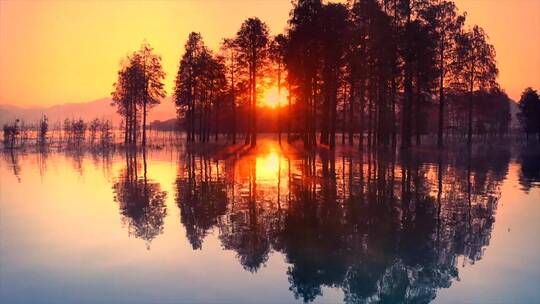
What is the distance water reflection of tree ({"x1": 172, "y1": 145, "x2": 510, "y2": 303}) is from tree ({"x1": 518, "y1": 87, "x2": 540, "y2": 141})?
70676 mm

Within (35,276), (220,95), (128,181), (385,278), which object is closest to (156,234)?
(35,276)

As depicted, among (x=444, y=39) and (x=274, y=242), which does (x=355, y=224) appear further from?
(x=444, y=39)

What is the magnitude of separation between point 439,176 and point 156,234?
65.0 ft

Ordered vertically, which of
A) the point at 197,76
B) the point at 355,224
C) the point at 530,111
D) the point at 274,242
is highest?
the point at 197,76

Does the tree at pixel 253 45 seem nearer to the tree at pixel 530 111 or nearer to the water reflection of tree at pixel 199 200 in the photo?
the water reflection of tree at pixel 199 200

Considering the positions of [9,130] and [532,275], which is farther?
[9,130]

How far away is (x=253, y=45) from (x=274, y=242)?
46027mm

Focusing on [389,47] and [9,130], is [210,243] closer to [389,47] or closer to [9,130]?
[389,47]

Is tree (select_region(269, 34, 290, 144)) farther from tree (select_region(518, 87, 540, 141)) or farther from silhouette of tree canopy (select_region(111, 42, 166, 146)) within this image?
tree (select_region(518, 87, 540, 141))

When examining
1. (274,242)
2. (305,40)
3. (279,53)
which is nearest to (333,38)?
(305,40)

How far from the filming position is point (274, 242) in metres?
12.8

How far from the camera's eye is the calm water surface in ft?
31.2

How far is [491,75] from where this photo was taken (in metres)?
60.5

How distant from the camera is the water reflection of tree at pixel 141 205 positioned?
14.7 m
